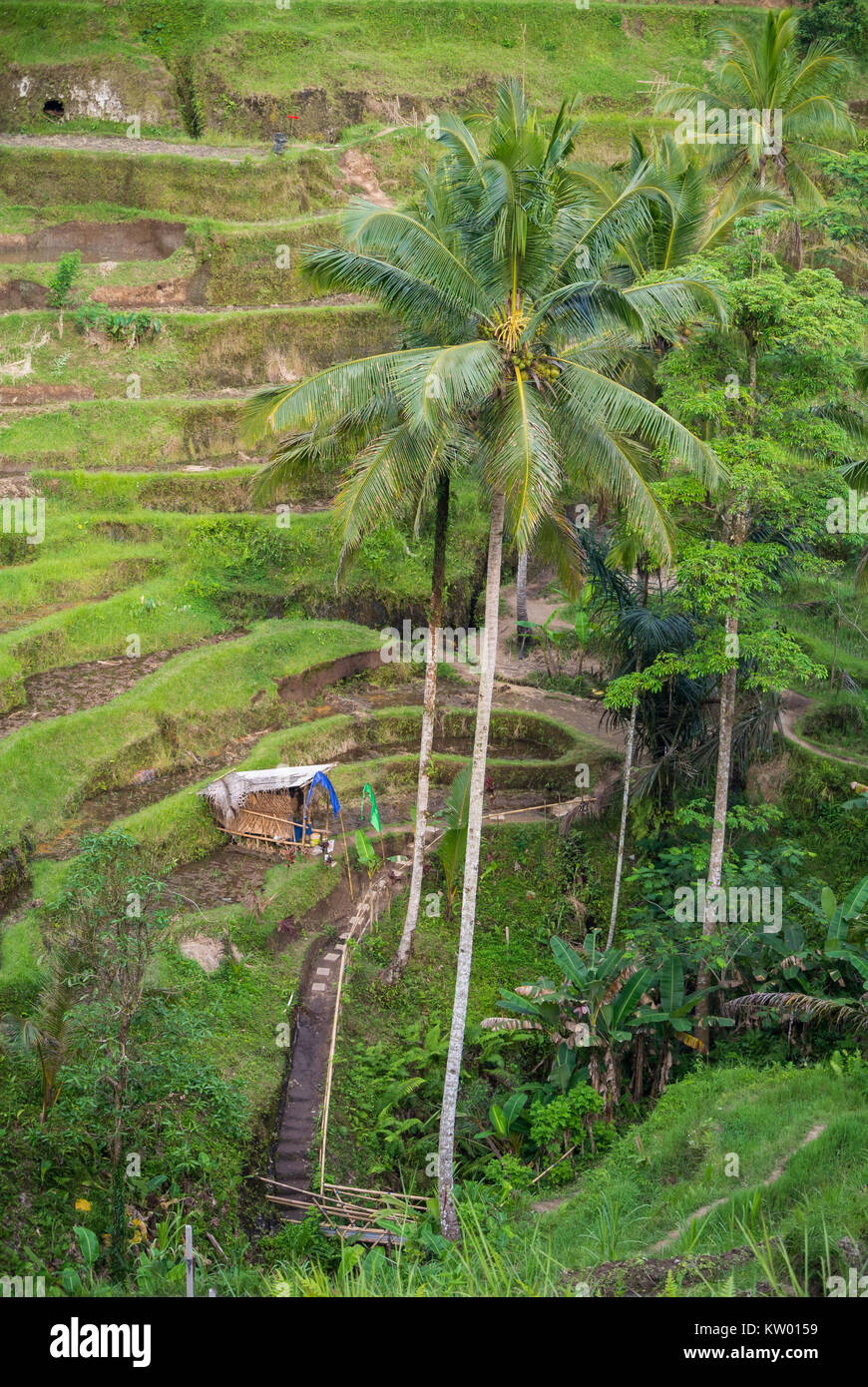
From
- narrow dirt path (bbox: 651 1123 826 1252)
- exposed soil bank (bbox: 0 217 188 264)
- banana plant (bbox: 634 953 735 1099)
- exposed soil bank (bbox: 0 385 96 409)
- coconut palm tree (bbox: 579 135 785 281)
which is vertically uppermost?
exposed soil bank (bbox: 0 217 188 264)

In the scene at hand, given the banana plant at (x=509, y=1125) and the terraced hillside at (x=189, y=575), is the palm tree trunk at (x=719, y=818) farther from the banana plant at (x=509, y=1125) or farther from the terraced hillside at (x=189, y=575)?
the terraced hillside at (x=189, y=575)

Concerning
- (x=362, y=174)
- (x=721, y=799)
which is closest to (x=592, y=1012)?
(x=721, y=799)

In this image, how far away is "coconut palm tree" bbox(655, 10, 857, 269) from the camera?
26.0m

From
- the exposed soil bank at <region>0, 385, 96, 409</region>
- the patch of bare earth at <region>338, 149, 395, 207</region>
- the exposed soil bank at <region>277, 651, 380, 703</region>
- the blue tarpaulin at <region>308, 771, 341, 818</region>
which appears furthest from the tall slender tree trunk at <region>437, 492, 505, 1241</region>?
the patch of bare earth at <region>338, 149, 395, 207</region>

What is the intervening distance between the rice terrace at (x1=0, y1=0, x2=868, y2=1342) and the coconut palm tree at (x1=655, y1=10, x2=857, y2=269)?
12 centimetres

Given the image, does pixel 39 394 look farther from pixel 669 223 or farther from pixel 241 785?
pixel 669 223

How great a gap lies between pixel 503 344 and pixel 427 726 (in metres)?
7.13

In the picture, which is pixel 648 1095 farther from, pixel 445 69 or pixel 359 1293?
pixel 445 69

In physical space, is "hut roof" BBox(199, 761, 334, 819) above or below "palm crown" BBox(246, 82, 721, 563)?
below

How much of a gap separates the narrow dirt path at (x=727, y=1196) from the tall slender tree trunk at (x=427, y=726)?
7551 mm

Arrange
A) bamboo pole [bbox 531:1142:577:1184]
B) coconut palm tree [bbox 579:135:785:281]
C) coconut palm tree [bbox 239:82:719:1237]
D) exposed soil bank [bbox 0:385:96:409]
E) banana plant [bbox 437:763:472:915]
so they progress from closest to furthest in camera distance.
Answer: coconut palm tree [bbox 239:82:719:1237] < bamboo pole [bbox 531:1142:577:1184] < coconut palm tree [bbox 579:135:785:281] < banana plant [bbox 437:763:472:915] < exposed soil bank [bbox 0:385:96:409]

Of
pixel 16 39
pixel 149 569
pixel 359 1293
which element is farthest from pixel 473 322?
pixel 16 39

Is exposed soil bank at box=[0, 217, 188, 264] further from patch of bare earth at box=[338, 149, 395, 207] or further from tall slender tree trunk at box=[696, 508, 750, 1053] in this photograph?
tall slender tree trunk at box=[696, 508, 750, 1053]

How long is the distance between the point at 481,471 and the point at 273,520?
14.0 m
